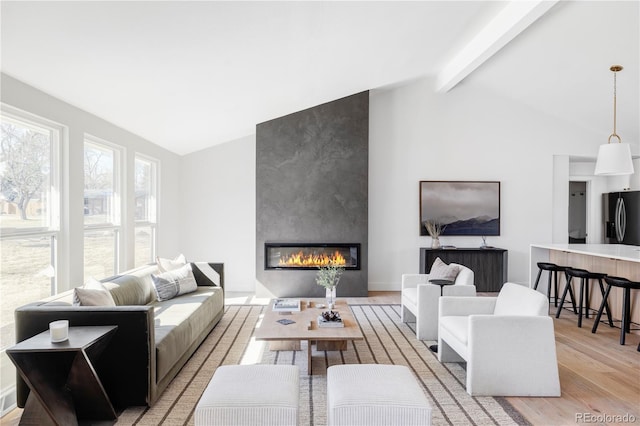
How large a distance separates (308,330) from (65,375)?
5.62 ft

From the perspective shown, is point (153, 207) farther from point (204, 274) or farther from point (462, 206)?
point (462, 206)

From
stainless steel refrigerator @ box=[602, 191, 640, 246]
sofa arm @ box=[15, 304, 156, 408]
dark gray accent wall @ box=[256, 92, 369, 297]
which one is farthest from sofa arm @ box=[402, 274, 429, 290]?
stainless steel refrigerator @ box=[602, 191, 640, 246]

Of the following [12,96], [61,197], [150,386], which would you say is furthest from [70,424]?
[12,96]

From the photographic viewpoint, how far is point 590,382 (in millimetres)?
3156

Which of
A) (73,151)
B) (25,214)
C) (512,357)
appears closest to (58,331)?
(25,214)

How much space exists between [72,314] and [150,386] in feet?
2.27

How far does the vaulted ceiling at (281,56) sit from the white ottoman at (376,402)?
2.55 metres

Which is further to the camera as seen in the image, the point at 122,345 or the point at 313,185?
the point at 313,185

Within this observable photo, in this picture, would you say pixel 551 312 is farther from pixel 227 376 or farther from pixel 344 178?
pixel 227 376

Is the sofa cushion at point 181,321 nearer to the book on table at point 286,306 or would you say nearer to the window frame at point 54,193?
the book on table at point 286,306

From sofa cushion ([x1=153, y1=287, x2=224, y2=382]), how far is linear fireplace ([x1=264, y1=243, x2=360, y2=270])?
1.54 m

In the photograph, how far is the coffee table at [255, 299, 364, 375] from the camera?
318 cm

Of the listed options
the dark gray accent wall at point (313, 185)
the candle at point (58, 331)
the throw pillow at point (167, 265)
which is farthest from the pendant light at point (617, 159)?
the candle at point (58, 331)

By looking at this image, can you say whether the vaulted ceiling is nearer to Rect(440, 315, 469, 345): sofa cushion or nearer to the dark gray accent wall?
the dark gray accent wall
